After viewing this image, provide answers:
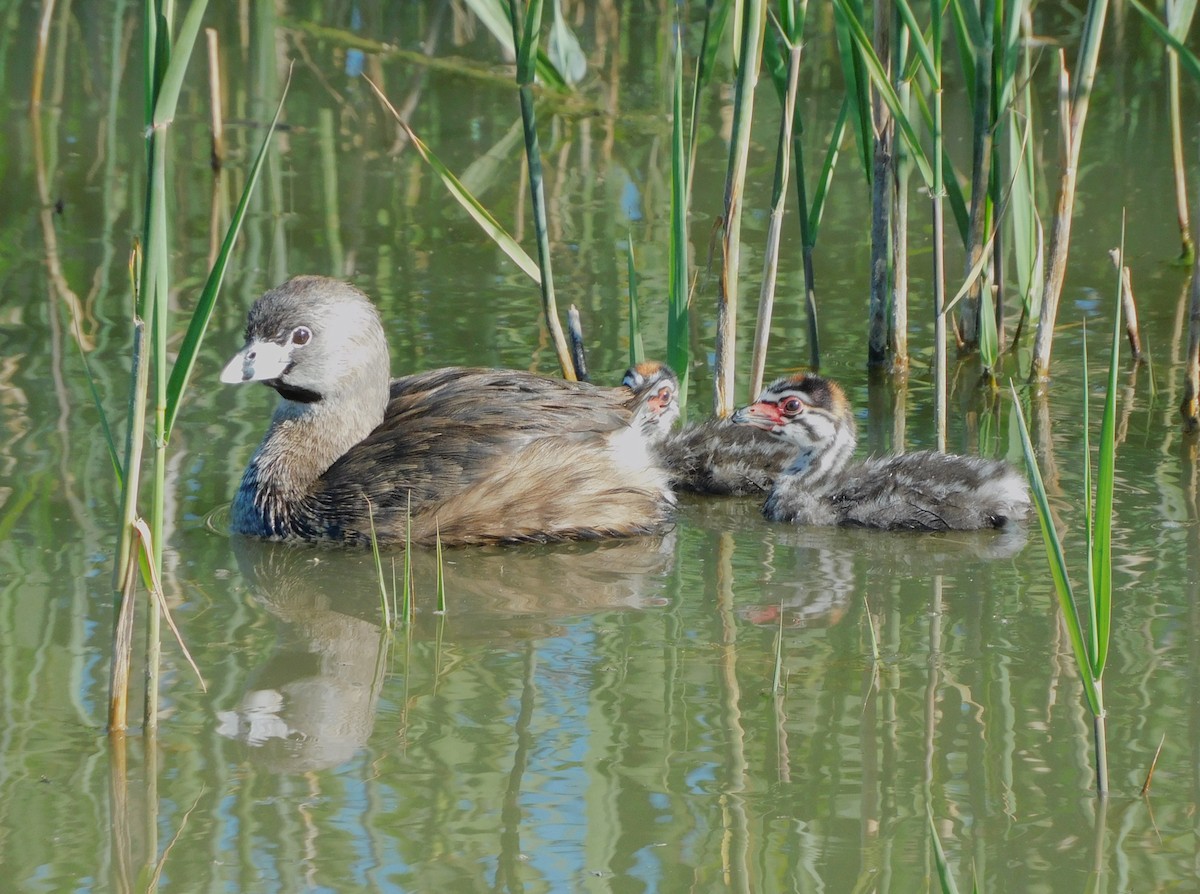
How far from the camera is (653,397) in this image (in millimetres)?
6148

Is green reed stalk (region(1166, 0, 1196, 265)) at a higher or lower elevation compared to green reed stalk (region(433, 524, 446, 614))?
higher

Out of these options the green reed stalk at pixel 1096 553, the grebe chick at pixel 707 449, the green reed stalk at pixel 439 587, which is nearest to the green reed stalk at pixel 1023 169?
the grebe chick at pixel 707 449

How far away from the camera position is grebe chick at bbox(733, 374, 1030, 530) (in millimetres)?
5762

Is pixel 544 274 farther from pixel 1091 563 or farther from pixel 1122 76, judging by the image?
pixel 1122 76

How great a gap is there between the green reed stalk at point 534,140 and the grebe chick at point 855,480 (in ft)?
2.57

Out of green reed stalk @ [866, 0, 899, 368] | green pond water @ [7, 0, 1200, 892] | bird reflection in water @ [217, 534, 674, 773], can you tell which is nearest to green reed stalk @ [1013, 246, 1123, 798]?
green pond water @ [7, 0, 1200, 892]

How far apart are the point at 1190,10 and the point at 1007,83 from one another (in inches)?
27.5

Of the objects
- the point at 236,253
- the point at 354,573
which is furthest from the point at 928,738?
the point at 236,253

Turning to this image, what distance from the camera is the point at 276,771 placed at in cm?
404

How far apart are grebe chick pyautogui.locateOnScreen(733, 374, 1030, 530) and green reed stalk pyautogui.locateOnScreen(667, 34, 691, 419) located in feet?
1.08

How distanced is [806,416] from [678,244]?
0.73 m

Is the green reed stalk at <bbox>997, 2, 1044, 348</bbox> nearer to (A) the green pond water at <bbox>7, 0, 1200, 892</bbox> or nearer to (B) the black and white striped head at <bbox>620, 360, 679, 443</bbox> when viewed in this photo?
(A) the green pond water at <bbox>7, 0, 1200, 892</bbox>

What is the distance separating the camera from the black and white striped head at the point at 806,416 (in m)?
6.08

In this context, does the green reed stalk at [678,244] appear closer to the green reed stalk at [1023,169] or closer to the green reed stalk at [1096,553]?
the green reed stalk at [1023,169]
